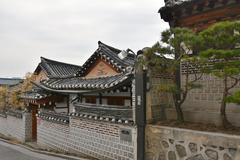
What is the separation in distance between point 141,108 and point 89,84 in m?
5.93

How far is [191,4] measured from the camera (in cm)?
1158

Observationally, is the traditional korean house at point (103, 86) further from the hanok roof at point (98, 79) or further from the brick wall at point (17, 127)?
the brick wall at point (17, 127)

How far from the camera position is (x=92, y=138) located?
1347 centimetres

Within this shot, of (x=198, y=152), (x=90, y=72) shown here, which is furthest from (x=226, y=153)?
(x=90, y=72)

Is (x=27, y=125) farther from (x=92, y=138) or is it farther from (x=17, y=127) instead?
(x=92, y=138)

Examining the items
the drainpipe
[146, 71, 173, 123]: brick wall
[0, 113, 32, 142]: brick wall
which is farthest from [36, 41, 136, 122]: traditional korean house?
[0, 113, 32, 142]: brick wall

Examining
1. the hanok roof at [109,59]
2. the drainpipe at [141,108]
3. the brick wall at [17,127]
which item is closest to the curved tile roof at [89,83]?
the drainpipe at [141,108]

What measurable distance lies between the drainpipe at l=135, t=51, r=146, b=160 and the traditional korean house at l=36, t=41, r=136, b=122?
0.69 metres

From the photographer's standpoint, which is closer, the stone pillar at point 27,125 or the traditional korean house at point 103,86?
the traditional korean house at point 103,86

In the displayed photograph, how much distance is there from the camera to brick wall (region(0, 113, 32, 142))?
21.4m

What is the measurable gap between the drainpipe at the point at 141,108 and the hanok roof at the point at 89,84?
2.99 feet

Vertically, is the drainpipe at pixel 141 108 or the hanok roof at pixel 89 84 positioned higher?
the hanok roof at pixel 89 84

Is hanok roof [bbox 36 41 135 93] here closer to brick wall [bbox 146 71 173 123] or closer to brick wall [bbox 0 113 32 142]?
brick wall [bbox 146 71 173 123]

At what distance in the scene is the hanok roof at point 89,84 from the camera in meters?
13.3
